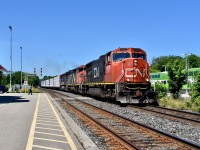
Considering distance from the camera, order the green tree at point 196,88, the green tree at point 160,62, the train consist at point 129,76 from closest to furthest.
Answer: the train consist at point 129,76, the green tree at point 196,88, the green tree at point 160,62

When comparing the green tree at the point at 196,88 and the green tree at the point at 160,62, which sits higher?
the green tree at the point at 160,62

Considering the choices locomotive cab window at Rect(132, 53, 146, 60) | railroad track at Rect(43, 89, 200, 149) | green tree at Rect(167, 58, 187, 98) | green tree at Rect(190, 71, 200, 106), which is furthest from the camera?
green tree at Rect(167, 58, 187, 98)

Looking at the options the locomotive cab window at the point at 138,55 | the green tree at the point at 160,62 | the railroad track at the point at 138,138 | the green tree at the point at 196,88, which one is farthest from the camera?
the green tree at the point at 160,62

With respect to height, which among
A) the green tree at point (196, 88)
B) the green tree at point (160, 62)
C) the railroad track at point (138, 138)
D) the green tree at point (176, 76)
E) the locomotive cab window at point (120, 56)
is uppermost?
the green tree at point (160, 62)

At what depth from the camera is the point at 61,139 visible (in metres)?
10.5

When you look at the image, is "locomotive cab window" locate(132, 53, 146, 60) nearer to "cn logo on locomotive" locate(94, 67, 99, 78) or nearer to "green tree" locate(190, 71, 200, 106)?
"green tree" locate(190, 71, 200, 106)

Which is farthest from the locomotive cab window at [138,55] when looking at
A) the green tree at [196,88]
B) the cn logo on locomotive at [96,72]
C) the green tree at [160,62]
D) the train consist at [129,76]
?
the green tree at [160,62]

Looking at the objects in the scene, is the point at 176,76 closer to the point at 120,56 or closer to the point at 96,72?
the point at 96,72

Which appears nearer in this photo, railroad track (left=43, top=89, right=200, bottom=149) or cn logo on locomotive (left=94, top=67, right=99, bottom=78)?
railroad track (left=43, top=89, right=200, bottom=149)

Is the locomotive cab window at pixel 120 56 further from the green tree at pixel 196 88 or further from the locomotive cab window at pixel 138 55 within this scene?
the green tree at pixel 196 88

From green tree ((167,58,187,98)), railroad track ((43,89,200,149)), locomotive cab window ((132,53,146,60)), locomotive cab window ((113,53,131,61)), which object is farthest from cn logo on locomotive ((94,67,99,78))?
railroad track ((43,89,200,149))

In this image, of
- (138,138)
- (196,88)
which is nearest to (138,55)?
(196,88)

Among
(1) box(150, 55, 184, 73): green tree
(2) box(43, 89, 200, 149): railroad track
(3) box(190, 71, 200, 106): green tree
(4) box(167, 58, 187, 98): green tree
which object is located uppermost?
(1) box(150, 55, 184, 73): green tree

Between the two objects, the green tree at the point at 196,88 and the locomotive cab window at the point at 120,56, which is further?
the green tree at the point at 196,88
